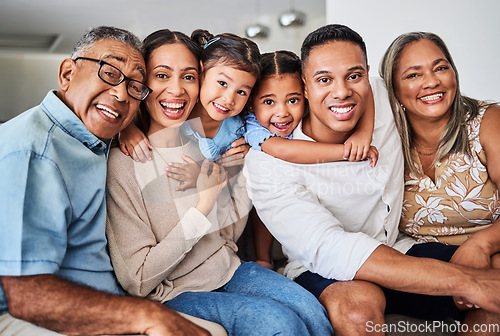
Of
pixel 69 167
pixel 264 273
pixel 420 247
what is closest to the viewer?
pixel 69 167

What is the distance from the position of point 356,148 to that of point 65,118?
3.15ft

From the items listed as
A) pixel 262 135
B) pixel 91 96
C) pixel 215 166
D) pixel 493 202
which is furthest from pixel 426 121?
pixel 91 96

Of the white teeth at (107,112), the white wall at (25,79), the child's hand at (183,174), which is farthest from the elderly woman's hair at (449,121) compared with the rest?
the white wall at (25,79)

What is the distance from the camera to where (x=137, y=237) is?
54.6 inches

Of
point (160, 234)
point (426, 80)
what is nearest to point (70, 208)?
point (160, 234)

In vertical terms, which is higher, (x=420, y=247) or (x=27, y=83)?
(x=27, y=83)

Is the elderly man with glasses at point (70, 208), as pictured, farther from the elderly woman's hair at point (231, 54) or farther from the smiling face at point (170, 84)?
the elderly woman's hair at point (231, 54)

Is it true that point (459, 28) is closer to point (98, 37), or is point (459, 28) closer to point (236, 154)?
point (236, 154)

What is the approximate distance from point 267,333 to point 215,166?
62cm

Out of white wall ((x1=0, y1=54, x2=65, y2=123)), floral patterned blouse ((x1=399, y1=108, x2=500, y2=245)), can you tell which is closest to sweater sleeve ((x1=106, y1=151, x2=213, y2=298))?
floral patterned blouse ((x1=399, y1=108, x2=500, y2=245))

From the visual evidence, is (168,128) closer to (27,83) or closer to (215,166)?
(215,166)

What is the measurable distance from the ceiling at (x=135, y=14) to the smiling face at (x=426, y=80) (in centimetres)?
474

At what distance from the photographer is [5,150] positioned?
1.08 meters

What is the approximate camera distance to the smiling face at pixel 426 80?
1.69 metres
